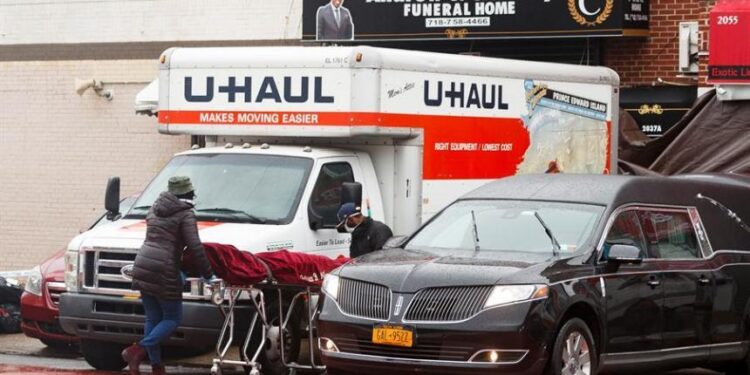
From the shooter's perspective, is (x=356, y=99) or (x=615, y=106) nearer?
(x=356, y=99)

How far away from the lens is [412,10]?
19.6 meters

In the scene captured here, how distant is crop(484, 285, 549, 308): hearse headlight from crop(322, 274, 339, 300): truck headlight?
1322mm

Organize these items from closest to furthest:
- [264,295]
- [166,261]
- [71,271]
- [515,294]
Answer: [515,294]
[166,261]
[264,295]
[71,271]

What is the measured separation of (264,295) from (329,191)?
1324 millimetres

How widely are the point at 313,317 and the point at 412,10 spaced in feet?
27.0

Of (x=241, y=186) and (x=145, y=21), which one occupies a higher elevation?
(x=145, y=21)

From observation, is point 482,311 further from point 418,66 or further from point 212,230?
point 418,66

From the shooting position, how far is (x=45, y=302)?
1412cm

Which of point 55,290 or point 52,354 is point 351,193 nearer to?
point 55,290

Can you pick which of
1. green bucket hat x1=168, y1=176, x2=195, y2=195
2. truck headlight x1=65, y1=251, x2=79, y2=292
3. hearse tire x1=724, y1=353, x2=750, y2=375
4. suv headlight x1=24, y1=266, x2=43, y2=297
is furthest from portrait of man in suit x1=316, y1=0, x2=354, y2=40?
hearse tire x1=724, y1=353, x2=750, y2=375

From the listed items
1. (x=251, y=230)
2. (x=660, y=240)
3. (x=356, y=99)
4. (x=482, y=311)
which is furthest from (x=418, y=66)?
(x=482, y=311)

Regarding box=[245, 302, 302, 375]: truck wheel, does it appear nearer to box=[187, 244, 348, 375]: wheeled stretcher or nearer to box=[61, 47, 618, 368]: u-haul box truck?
box=[187, 244, 348, 375]: wheeled stretcher

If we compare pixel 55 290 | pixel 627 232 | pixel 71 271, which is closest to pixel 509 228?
pixel 627 232

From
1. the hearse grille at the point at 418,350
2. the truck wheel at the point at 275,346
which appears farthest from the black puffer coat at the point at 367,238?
the hearse grille at the point at 418,350
